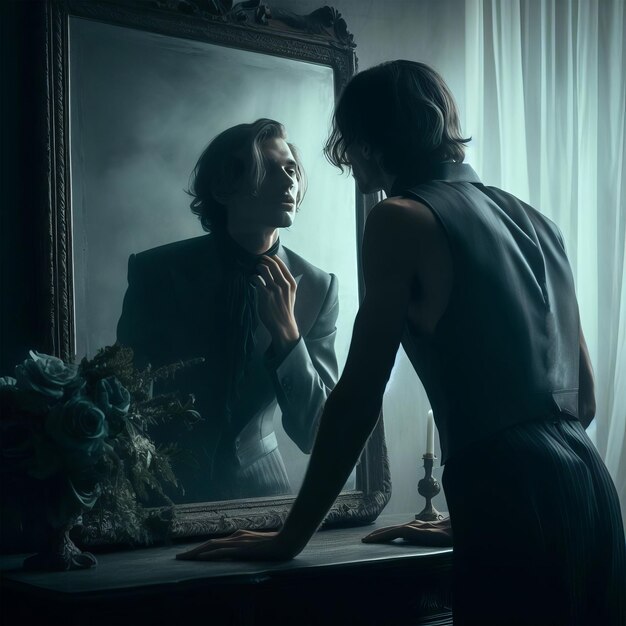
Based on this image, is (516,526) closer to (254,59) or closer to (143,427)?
(143,427)

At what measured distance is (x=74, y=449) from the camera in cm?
163

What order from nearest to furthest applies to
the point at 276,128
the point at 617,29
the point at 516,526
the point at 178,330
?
the point at 516,526
the point at 178,330
the point at 276,128
the point at 617,29

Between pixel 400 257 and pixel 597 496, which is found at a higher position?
pixel 400 257

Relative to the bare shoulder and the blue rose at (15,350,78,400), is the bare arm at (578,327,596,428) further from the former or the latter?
the blue rose at (15,350,78,400)

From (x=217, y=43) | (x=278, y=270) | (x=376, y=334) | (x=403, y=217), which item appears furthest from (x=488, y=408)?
(x=217, y=43)

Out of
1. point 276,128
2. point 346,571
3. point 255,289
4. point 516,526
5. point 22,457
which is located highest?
point 276,128

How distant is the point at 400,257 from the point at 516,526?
0.47 m

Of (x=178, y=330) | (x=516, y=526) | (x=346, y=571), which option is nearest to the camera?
(x=516, y=526)

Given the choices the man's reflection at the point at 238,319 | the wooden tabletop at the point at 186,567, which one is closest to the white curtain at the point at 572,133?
the man's reflection at the point at 238,319

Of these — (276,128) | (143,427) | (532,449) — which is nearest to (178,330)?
(143,427)

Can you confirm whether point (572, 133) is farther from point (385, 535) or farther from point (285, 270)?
point (385, 535)

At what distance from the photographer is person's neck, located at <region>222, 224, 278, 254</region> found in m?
2.26

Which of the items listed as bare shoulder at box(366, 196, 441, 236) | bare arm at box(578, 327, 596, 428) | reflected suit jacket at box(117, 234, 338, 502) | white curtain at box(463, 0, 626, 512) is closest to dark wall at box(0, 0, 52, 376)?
reflected suit jacket at box(117, 234, 338, 502)

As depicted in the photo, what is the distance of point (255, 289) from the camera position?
2271mm
